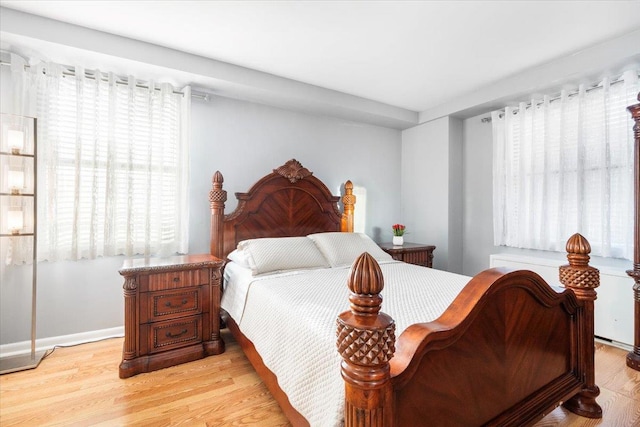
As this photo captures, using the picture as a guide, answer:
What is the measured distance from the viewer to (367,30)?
6.96ft

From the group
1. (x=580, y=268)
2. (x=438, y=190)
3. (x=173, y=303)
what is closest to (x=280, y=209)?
(x=173, y=303)

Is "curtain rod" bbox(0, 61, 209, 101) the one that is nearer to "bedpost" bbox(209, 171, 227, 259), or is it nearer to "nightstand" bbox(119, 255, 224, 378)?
"bedpost" bbox(209, 171, 227, 259)

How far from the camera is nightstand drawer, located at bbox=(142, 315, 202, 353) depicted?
82.0 inches

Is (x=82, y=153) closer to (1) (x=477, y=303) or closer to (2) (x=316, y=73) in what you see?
(2) (x=316, y=73)

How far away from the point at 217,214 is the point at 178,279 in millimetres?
696

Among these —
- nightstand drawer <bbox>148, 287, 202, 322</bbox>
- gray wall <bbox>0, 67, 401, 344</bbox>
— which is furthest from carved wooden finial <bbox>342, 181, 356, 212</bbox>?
nightstand drawer <bbox>148, 287, 202, 322</bbox>

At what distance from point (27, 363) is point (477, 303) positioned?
2875 millimetres

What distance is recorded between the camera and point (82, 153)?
92.4 inches

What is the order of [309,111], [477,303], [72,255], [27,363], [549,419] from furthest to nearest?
[309,111] < [72,255] < [27,363] < [549,419] < [477,303]

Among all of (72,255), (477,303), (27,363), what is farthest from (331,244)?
(27,363)

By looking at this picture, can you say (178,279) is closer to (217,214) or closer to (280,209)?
(217,214)

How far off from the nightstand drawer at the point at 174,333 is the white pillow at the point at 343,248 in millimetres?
1151

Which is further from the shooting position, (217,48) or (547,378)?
(217,48)

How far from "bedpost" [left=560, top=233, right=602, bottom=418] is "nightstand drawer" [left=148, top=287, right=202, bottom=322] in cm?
237
